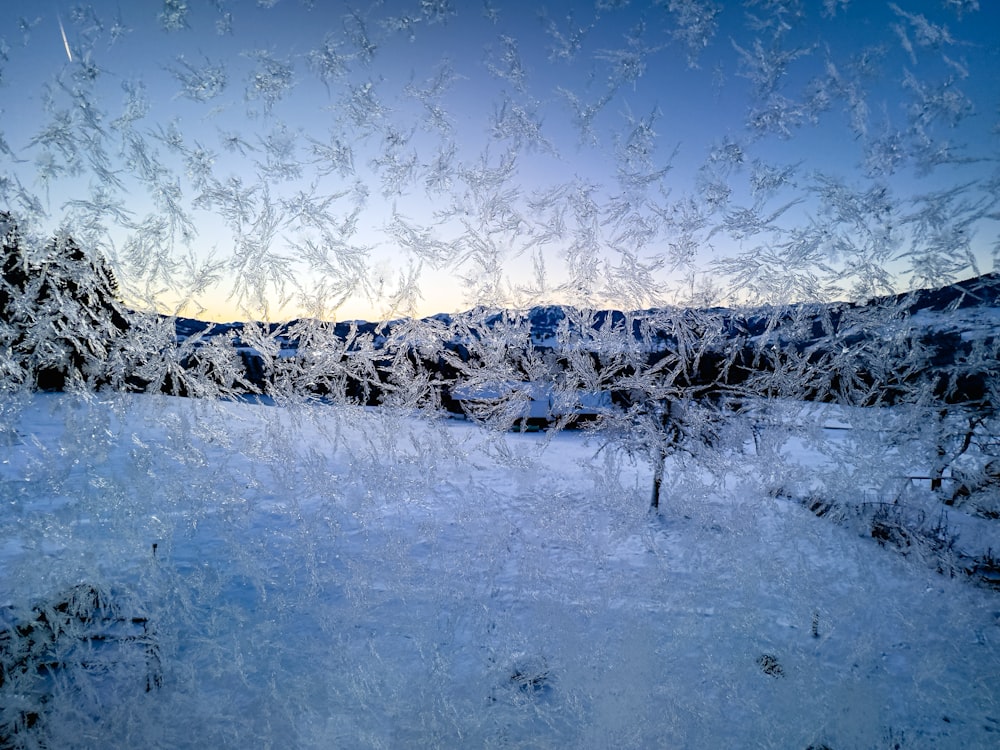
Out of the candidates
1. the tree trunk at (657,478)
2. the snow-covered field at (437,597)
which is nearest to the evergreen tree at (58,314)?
the snow-covered field at (437,597)

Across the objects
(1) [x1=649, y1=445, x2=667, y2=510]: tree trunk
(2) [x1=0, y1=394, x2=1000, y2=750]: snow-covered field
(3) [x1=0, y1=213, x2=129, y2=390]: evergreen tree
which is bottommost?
(2) [x1=0, y1=394, x2=1000, y2=750]: snow-covered field

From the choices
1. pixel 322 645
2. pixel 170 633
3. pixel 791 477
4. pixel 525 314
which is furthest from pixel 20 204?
pixel 791 477

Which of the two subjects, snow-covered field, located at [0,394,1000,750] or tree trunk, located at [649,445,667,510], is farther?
tree trunk, located at [649,445,667,510]

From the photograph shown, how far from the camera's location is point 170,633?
60.2 inches

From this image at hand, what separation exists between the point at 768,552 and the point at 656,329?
1.03 m

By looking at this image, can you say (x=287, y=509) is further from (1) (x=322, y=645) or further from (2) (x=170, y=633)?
(2) (x=170, y=633)

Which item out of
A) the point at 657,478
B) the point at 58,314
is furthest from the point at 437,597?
the point at 58,314

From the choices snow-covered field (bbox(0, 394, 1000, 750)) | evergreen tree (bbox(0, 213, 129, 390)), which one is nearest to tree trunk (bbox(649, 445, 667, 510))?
snow-covered field (bbox(0, 394, 1000, 750))

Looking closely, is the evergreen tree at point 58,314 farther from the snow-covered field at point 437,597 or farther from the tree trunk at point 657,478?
the tree trunk at point 657,478

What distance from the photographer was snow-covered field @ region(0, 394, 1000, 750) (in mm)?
1431

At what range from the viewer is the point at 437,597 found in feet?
5.20

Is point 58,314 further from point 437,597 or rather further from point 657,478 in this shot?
point 657,478

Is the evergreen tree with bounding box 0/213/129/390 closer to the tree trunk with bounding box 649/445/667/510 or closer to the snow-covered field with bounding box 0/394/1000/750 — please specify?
the snow-covered field with bounding box 0/394/1000/750

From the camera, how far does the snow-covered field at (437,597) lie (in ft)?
4.69
